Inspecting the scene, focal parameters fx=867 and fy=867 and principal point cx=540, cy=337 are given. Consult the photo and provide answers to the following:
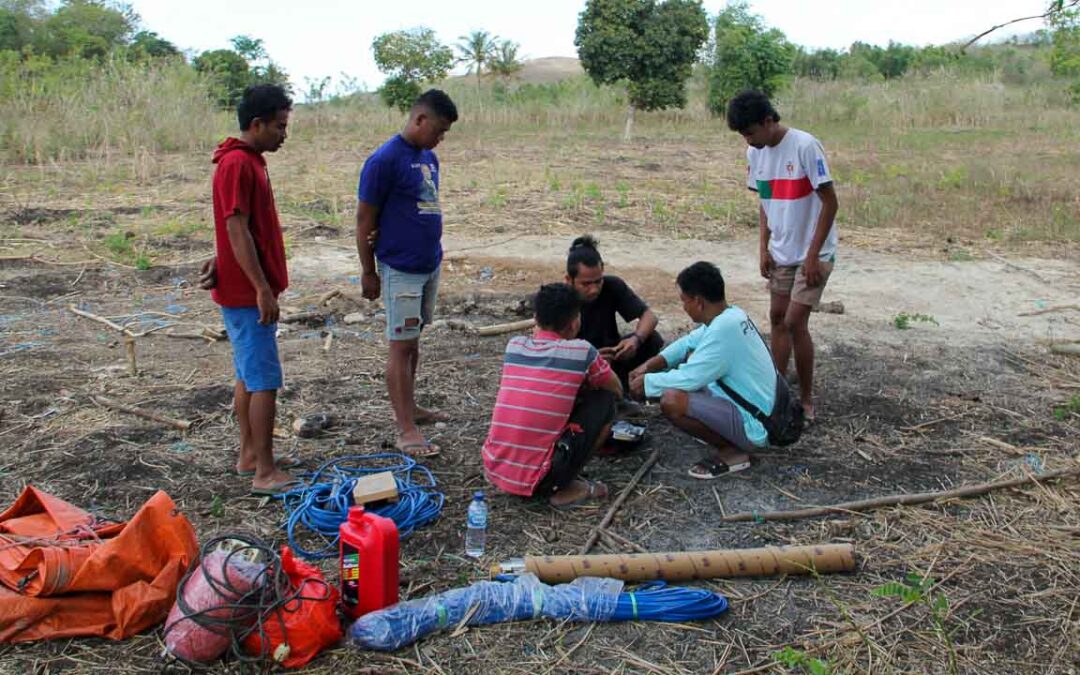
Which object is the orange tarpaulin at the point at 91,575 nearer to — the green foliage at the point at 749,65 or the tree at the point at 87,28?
the green foliage at the point at 749,65

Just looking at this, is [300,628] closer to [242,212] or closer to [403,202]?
[242,212]

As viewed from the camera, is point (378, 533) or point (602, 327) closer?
point (378, 533)

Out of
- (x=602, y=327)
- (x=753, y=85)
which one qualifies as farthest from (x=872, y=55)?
(x=602, y=327)

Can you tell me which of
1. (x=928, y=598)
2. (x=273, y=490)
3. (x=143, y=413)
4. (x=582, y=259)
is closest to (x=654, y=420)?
(x=582, y=259)

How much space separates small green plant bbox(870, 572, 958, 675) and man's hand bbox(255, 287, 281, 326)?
8.58ft

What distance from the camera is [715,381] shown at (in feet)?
13.8

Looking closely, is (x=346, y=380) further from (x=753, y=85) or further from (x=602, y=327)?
(x=753, y=85)

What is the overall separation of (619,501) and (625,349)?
39.9 inches

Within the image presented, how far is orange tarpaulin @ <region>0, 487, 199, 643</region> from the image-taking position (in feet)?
9.28

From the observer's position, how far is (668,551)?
3568mm

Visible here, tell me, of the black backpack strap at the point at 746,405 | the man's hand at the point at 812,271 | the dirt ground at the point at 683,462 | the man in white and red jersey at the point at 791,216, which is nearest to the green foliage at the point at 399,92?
the dirt ground at the point at 683,462

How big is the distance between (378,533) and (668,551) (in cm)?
127

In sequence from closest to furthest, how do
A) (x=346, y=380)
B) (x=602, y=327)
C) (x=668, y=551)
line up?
(x=668, y=551) < (x=602, y=327) < (x=346, y=380)

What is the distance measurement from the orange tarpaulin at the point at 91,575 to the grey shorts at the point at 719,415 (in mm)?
2268
